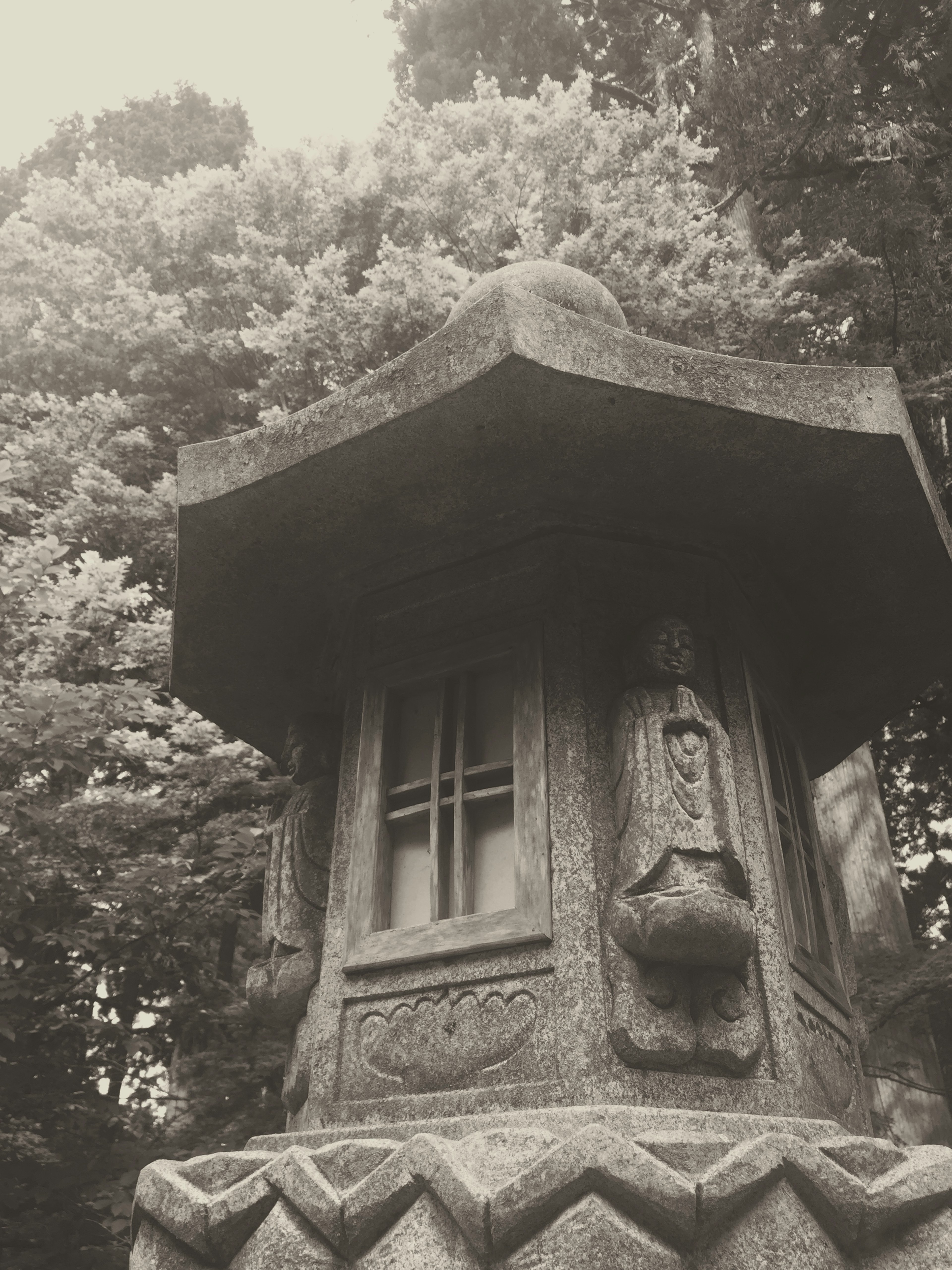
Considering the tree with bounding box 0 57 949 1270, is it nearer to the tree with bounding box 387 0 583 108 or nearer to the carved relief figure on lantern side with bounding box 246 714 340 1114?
the tree with bounding box 387 0 583 108

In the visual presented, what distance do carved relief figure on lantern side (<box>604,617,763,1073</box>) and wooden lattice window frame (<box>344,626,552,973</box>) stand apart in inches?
9.0

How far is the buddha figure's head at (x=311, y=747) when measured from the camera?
156 inches

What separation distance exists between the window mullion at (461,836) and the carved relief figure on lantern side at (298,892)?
550 millimetres

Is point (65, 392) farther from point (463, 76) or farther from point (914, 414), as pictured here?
point (914, 414)

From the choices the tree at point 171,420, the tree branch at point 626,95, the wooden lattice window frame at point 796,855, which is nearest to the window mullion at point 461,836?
the wooden lattice window frame at point 796,855

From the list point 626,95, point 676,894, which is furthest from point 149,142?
point 676,894

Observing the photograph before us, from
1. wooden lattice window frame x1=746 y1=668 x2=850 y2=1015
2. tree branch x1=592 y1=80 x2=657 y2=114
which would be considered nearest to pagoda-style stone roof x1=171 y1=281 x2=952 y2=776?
wooden lattice window frame x1=746 y1=668 x2=850 y2=1015

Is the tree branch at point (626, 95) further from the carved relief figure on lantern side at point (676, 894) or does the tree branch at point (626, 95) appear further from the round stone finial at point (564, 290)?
the carved relief figure on lantern side at point (676, 894)

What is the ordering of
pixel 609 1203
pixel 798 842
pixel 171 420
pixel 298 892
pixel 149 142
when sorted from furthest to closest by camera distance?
pixel 149 142, pixel 171 420, pixel 798 842, pixel 298 892, pixel 609 1203

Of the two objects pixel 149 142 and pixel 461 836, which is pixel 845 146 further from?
pixel 149 142

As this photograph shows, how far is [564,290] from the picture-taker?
4043 mm

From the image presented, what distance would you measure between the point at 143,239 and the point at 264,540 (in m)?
9.01

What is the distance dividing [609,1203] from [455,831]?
4.02 feet

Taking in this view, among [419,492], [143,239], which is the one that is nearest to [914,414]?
[419,492]
